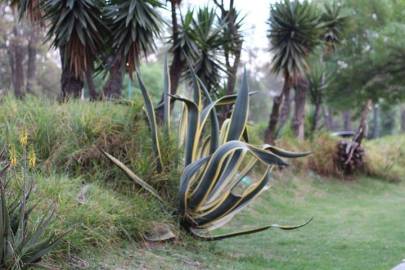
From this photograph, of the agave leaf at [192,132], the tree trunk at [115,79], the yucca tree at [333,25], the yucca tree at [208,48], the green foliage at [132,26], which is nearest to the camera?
the agave leaf at [192,132]

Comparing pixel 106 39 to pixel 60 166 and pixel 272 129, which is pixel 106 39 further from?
pixel 272 129

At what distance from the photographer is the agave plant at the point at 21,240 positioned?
4.14 m

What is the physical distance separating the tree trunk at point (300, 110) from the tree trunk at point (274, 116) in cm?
161

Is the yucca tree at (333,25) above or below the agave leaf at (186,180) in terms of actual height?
above

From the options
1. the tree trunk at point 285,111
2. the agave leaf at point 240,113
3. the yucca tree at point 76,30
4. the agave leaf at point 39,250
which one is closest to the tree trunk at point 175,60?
the yucca tree at point 76,30

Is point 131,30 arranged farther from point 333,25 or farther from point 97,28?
point 333,25

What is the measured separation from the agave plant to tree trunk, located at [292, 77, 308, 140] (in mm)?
13374

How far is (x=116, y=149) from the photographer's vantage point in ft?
25.9

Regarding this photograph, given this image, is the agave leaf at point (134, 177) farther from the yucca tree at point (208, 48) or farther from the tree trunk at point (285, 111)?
the tree trunk at point (285, 111)

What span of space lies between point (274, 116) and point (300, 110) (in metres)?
2.74

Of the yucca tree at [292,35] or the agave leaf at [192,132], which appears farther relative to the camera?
the yucca tree at [292,35]

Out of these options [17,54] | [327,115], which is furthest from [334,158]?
[327,115]

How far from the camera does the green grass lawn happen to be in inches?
231

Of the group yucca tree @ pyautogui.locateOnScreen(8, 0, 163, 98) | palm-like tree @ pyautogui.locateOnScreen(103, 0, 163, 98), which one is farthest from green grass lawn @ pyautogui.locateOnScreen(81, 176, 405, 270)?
yucca tree @ pyautogui.locateOnScreen(8, 0, 163, 98)
